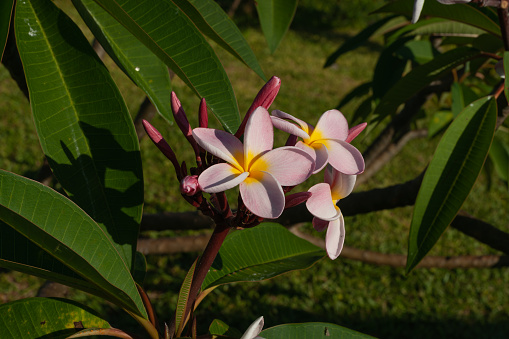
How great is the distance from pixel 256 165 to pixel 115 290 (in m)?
0.19

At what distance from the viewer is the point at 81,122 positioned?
2.17ft

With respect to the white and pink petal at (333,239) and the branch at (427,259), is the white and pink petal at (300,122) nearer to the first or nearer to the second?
the white and pink petal at (333,239)

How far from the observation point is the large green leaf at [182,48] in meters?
0.58

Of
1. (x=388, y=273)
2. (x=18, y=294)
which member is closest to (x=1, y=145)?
(x=18, y=294)

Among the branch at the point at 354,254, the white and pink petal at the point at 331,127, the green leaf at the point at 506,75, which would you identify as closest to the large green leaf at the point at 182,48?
the white and pink petal at the point at 331,127

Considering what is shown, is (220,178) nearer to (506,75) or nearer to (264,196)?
(264,196)

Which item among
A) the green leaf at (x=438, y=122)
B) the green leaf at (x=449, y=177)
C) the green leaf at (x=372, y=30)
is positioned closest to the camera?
the green leaf at (x=449, y=177)

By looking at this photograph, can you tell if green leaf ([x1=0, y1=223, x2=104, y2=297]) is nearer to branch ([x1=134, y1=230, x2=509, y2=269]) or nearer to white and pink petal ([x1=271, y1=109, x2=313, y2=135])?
white and pink petal ([x1=271, y1=109, x2=313, y2=135])

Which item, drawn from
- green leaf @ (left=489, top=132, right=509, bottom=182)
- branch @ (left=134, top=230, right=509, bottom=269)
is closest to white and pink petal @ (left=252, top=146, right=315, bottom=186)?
branch @ (left=134, top=230, right=509, bottom=269)

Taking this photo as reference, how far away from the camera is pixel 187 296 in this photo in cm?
63

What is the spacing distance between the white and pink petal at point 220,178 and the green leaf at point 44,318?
28 centimetres

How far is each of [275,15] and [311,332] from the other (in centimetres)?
48

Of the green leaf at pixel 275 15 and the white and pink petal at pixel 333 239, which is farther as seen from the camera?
the green leaf at pixel 275 15

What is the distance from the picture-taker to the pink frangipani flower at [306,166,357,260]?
Answer: 55 centimetres
